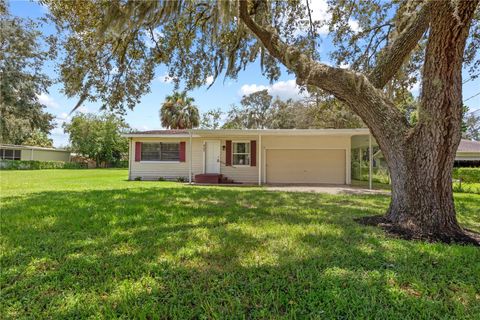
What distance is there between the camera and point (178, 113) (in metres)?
28.5

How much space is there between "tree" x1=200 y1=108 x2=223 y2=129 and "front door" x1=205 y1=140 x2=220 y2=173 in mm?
18682

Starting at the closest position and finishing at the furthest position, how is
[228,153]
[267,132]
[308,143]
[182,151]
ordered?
[267,132]
[308,143]
[228,153]
[182,151]

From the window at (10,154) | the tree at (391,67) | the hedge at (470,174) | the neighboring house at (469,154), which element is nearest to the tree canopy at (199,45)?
the tree at (391,67)

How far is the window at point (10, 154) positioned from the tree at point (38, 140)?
7392 millimetres

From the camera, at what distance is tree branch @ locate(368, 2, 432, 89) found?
4.59m

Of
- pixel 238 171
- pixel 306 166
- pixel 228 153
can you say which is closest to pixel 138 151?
pixel 228 153

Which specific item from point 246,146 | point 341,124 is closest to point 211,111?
point 341,124

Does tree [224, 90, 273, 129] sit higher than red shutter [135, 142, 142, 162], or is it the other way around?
tree [224, 90, 273, 129]

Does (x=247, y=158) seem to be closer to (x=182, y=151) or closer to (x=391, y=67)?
(x=182, y=151)

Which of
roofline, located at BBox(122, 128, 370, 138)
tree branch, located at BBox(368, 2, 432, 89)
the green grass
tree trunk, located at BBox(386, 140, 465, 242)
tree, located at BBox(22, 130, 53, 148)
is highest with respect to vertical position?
tree, located at BBox(22, 130, 53, 148)

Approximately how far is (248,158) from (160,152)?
4.64 metres

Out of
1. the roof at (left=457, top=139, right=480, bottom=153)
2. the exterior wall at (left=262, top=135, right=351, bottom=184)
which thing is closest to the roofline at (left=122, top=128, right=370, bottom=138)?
the exterior wall at (left=262, top=135, right=351, bottom=184)

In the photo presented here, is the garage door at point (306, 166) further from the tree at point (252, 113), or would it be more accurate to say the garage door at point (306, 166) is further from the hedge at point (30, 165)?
the hedge at point (30, 165)

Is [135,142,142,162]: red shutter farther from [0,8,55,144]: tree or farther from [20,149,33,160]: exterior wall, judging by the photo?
[20,149,33,160]: exterior wall
